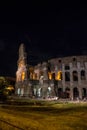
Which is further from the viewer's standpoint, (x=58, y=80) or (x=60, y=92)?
(x=58, y=80)

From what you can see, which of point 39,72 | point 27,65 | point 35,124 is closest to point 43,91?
A: point 39,72

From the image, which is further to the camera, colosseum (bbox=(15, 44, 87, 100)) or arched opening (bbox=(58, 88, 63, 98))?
arched opening (bbox=(58, 88, 63, 98))

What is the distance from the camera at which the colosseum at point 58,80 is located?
200 ft

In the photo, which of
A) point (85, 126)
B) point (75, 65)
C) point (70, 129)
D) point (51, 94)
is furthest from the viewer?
point (75, 65)

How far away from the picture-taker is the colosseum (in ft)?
200

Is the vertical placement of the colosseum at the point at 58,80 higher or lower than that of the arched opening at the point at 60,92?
higher

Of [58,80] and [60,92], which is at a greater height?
[58,80]

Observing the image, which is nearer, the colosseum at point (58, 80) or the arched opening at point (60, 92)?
the colosseum at point (58, 80)

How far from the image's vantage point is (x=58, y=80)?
64.1 metres

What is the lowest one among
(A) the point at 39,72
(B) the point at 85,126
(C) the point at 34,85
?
(B) the point at 85,126

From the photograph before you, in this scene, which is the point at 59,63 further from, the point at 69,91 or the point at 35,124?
the point at 35,124

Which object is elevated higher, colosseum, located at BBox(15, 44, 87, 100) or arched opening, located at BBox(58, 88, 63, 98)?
colosseum, located at BBox(15, 44, 87, 100)

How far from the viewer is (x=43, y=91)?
6081 centimetres

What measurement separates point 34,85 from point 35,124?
4889 cm
